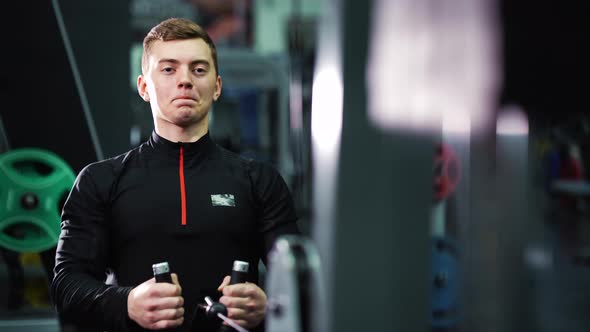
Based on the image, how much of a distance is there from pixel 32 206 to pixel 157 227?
0.71m

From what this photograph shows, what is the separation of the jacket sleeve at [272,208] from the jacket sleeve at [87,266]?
275 mm

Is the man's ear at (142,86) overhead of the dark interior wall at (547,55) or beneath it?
beneath

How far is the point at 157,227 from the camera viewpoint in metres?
1.34

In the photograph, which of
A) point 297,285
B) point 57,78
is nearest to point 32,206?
point 57,78

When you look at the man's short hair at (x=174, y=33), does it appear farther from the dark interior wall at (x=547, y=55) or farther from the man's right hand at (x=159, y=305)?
the dark interior wall at (x=547, y=55)

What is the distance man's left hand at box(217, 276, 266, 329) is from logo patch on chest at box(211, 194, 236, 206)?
0.51ft

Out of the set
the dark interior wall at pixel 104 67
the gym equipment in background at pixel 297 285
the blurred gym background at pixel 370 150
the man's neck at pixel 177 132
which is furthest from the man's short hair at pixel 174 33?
the dark interior wall at pixel 104 67

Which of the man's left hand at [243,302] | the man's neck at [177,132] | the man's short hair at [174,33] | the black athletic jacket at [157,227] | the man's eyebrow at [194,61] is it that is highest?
the man's short hair at [174,33]

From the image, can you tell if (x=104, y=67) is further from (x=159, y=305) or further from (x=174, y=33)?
(x=159, y=305)

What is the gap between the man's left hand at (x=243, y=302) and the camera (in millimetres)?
1242

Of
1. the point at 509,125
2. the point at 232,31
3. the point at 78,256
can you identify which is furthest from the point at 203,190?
the point at 232,31

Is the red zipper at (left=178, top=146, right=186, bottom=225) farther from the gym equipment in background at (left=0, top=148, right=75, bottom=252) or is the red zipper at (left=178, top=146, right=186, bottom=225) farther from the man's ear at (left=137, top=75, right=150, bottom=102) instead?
the gym equipment in background at (left=0, top=148, right=75, bottom=252)

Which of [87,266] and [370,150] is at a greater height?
[370,150]

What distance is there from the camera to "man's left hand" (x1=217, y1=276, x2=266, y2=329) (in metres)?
1.24
